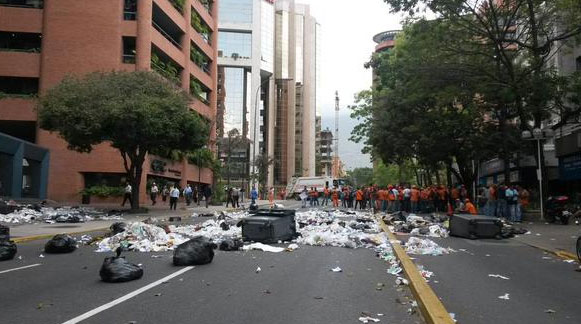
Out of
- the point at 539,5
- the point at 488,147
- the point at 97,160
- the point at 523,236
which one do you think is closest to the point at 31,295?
the point at 523,236

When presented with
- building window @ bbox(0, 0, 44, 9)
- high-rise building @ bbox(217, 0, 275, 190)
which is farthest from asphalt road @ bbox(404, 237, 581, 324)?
high-rise building @ bbox(217, 0, 275, 190)

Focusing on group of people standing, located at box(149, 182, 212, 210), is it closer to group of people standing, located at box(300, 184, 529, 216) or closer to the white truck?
group of people standing, located at box(300, 184, 529, 216)

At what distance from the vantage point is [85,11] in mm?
38688

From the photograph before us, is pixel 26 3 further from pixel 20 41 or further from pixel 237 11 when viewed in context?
pixel 237 11

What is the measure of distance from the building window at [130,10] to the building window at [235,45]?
2615 inches

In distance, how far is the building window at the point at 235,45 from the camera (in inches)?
4203

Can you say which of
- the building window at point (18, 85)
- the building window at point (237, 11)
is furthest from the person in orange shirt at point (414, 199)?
the building window at point (237, 11)

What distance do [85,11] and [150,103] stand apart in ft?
52.9

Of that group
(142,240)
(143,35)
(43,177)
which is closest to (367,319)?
(142,240)

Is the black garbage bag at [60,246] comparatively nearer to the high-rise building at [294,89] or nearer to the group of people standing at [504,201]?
the group of people standing at [504,201]

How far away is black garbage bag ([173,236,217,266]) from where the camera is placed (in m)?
10.1

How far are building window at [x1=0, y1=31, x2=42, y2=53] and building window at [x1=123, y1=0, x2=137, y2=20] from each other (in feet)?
20.1

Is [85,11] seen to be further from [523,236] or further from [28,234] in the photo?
[523,236]

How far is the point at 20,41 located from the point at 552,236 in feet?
123
